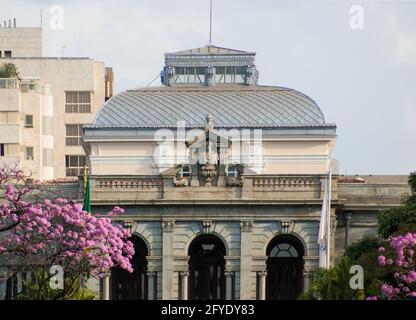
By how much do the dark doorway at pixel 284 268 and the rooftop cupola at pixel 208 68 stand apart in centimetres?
1925

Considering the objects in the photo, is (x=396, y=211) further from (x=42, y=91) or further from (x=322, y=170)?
(x=42, y=91)

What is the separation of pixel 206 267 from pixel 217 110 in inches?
424

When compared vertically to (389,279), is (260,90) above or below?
above

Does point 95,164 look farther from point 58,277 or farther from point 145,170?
point 58,277

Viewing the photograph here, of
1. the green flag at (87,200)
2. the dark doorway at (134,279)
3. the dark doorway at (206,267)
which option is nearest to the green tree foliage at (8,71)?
the dark doorway at (134,279)

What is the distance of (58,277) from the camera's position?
72188mm

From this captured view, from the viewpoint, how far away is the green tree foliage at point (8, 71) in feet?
430

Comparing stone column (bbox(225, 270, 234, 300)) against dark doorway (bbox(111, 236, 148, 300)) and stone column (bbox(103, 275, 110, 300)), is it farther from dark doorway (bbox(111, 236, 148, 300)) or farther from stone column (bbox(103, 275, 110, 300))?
stone column (bbox(103, 275, 110, 300))

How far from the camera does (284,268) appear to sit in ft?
337
